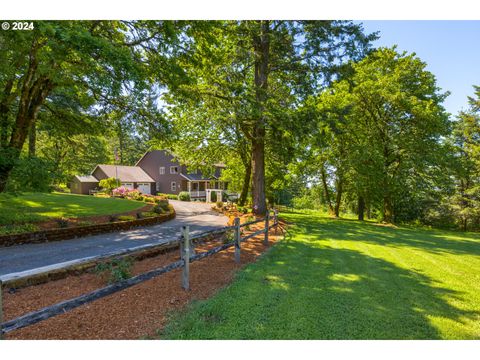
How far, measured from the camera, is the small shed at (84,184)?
33875 mm

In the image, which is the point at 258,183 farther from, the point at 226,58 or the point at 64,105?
the point at 64,105

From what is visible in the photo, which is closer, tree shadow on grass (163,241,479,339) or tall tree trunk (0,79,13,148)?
tree shadow on grass (163,241,479,339)

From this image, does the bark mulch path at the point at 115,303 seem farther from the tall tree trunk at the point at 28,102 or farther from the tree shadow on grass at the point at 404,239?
the tree shadow on grass at the point at 404,239

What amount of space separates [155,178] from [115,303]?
124ft

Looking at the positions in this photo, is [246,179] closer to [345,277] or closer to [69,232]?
[69,232]

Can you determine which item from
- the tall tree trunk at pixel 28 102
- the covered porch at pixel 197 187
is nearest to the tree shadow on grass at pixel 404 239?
the tall tree trunk at pixel 28 102

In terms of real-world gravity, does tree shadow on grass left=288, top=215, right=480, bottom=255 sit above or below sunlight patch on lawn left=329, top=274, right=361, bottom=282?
below

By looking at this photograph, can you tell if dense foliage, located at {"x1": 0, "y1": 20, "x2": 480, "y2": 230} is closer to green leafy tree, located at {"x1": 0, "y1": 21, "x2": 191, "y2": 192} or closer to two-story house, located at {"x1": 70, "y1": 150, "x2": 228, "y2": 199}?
green leafy tree, located at {"x1": 0, "y1": 21, "x2": 191, "y2": 192}

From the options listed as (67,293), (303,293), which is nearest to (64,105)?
(67,293)

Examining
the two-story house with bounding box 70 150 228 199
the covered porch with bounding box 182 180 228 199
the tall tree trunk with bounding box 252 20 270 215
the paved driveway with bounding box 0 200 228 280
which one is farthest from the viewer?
the covered porch with bounding box 182 180 228 199

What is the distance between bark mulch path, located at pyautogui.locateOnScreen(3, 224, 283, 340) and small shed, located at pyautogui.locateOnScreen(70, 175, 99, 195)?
32.6 m

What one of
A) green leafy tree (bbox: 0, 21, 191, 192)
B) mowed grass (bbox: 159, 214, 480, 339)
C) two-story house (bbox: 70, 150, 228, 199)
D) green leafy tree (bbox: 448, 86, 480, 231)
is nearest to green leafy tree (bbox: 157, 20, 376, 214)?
green leafy tree (bbox: 0, 21, 191, 192)

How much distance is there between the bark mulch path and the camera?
11.7 feet

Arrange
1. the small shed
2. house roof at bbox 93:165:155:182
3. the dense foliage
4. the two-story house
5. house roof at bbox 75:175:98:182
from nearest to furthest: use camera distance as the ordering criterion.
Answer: the dense foliage, the small shed, house roof at bbox 75:175:98:182, the two-story house, house roof at bbox 93:165:155:182
